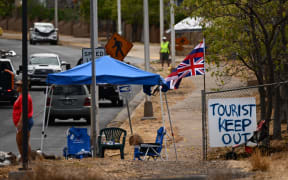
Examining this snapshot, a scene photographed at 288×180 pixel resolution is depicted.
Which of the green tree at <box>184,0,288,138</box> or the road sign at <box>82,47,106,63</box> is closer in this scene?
the green tree at <box>184,0,288,138</box>

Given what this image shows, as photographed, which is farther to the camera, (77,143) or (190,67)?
(190,67)

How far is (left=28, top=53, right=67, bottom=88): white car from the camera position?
3431 centimetres

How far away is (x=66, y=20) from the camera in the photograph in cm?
9731

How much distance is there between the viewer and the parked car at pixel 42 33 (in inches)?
2493

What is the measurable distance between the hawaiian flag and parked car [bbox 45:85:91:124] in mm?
5645

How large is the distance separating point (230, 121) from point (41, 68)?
21.5m

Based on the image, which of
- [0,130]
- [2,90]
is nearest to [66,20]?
[2,90]

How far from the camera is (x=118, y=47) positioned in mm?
22484

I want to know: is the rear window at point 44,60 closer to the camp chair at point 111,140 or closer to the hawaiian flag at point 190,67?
the hawaiian flag at point 190,67

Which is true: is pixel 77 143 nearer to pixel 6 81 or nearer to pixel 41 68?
pixel 6 81

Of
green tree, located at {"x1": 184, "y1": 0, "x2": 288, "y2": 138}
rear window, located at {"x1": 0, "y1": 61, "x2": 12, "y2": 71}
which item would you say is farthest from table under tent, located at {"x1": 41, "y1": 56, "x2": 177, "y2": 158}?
rear window, located at {"x1": 0, "y1": 61, "x2": 12, "y2": 71}

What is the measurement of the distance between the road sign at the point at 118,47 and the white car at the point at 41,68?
38.9ft

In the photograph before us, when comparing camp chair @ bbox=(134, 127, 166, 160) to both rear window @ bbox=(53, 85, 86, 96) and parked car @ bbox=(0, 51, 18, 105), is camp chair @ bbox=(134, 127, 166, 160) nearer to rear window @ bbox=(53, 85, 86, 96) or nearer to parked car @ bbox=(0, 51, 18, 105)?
rear window @ bbox=(53, 85, 86, 96)

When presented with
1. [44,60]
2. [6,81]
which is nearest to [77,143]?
[6,81]
